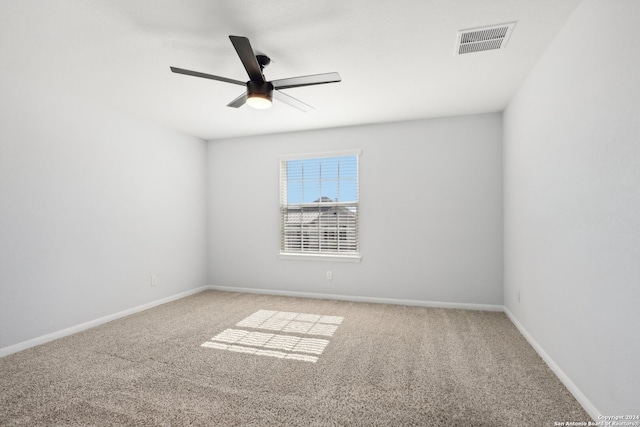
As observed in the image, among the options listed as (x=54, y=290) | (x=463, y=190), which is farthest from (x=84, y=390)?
(x=463, y=190)

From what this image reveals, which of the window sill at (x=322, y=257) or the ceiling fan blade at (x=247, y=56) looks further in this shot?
the window sill at (x=322, y=257)

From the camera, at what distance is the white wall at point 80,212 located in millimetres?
2842

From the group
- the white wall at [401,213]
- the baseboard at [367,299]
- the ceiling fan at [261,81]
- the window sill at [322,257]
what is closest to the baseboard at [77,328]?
the baseboard at [367,299]

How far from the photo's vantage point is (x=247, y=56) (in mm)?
2080

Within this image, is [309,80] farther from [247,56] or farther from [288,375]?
[288,375]

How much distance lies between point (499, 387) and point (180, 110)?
4050 mm

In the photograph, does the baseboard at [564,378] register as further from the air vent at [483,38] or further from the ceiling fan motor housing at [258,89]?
the ceiling fan motor housing at [258,89]

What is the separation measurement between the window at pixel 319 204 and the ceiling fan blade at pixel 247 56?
2.36 meters

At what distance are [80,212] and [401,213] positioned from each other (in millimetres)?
3713

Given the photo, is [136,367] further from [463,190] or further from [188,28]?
[463,190]

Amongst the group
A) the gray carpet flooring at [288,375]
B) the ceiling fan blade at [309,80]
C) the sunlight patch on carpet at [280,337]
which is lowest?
the sunlight patch on carpet at [280,337]

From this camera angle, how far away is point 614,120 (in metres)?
1.64

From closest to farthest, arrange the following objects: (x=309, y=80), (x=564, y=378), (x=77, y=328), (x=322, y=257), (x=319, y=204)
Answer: (x=564, y=378), (x=309, y=80), (x=77, y=328), (x=322, y=257), (x=319, y=204)

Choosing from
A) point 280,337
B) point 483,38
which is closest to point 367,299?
point 280,337
